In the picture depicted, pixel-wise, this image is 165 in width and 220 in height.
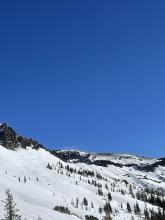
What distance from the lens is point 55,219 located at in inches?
7333

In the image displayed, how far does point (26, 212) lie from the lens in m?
188

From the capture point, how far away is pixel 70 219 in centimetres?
19575

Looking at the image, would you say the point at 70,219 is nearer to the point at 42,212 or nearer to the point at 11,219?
the point at 42,212

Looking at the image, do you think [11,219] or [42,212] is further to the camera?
[42,212]

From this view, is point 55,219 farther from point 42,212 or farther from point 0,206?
point 0,206

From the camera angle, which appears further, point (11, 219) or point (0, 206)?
point (0, 206)

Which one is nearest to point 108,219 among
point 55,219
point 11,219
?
point 11,219

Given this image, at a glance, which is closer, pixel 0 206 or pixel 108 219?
pixel 108 219

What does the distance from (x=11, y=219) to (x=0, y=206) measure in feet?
340

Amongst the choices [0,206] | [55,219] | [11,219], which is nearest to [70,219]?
[55,219]

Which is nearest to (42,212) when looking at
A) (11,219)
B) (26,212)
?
(26,212)

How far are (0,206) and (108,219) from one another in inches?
4299

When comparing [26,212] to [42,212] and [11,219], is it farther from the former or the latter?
[11,219]

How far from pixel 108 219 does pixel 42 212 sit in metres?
115
